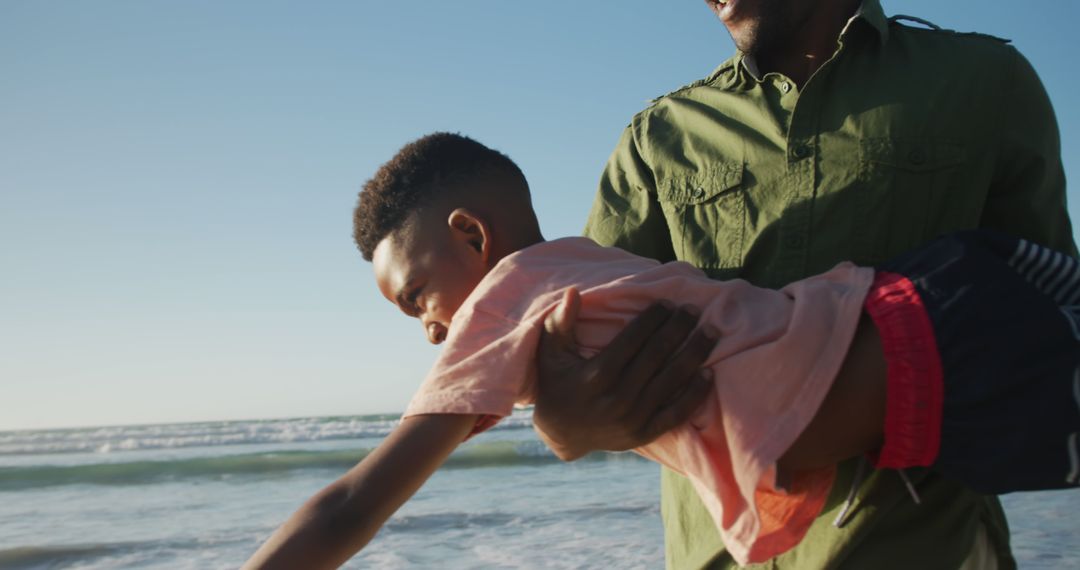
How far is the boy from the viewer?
154 centimetres

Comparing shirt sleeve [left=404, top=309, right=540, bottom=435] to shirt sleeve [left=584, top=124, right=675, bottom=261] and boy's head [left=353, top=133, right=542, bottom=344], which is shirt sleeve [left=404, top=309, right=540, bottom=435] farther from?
shirt sleeve [left=584, top=124, right=675, bottom=261]

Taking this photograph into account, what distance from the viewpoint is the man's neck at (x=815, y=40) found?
2.31 metres

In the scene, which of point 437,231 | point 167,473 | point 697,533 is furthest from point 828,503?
point 167,473

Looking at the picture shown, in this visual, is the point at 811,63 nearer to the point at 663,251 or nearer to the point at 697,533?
the point at 663,251

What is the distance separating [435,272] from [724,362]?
0.78 meters

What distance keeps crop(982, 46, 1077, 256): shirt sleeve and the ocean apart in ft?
13.1

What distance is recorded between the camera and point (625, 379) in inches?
66.4

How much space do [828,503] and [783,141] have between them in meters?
0.83

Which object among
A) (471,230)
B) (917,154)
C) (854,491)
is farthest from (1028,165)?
(471,230)

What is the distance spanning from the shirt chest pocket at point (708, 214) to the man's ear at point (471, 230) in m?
0.50

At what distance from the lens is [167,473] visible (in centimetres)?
1141

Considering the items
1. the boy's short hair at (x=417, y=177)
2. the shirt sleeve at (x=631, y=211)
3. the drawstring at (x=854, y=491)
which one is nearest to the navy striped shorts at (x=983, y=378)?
the drawstring at (x=854, y=491)

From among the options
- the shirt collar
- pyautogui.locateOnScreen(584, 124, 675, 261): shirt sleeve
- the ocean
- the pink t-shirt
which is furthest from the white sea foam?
the pink t-shirt

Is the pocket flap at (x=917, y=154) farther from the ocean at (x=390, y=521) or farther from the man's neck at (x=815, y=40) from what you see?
the ocean at (x=390, y=521)
